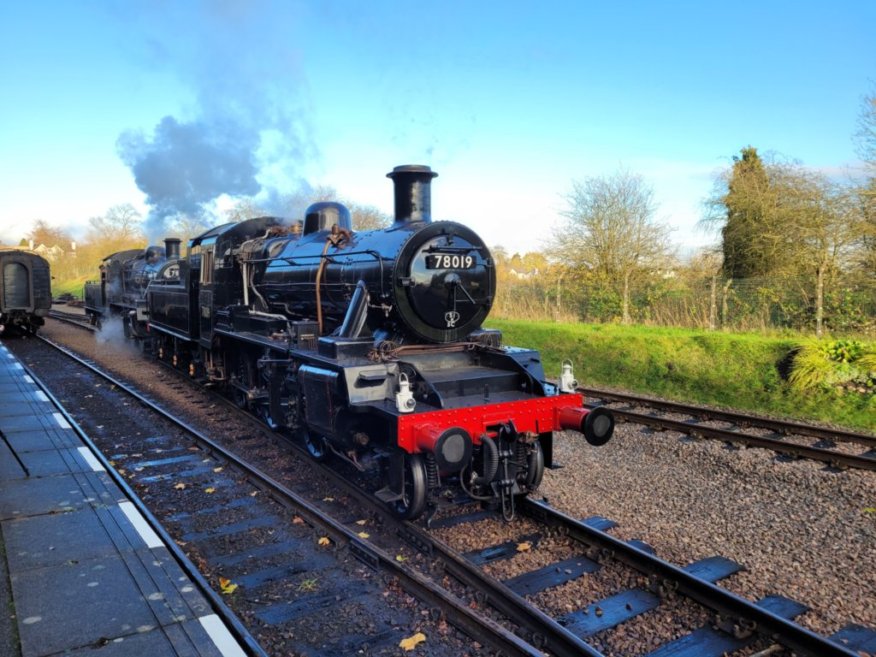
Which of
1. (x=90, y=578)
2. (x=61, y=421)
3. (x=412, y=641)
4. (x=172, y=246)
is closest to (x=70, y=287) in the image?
(x=172, y=246)

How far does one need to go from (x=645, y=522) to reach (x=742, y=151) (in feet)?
54.8

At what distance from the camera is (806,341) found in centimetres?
1050

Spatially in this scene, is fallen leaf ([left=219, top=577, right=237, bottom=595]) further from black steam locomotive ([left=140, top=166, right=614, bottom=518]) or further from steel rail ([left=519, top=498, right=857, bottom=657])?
steel rail ([left=519, top=498, right=857, bottom=657])

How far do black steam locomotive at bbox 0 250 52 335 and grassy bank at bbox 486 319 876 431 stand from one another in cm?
1690

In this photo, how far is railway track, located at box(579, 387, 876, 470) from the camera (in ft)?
23.4

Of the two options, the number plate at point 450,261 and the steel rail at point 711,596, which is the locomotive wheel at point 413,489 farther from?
the number plate at point 450,261

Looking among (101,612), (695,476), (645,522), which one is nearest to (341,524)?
(101,612)

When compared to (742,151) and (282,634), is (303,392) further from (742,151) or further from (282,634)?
(742,151)

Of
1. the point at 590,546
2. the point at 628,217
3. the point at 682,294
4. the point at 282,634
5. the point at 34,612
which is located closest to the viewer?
the point at 34,612

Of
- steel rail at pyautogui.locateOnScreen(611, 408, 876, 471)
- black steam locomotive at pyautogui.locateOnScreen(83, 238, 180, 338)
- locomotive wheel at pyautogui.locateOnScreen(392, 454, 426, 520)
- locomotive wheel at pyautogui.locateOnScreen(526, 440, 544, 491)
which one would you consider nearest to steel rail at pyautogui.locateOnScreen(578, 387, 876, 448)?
steel rail at pyautogui.locateOnScreen(611, 408, 876, 471)

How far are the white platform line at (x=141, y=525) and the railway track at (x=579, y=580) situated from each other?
4.58ft

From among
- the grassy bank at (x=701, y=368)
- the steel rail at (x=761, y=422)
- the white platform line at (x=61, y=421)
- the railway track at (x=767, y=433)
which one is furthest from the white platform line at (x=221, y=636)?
the grassy bank at (x=701, y=368)

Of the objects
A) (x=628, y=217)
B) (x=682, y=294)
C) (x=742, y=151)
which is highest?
(x=742, y=151)

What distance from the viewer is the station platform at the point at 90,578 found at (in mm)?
3205
